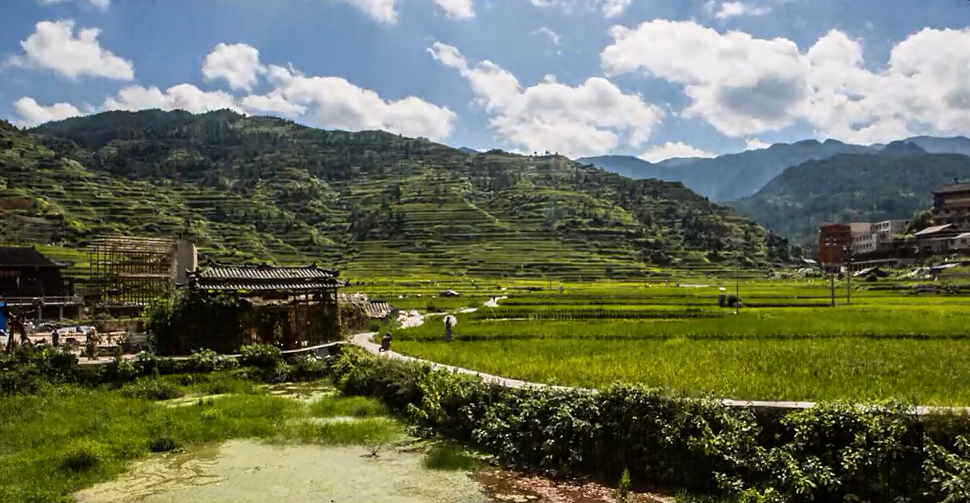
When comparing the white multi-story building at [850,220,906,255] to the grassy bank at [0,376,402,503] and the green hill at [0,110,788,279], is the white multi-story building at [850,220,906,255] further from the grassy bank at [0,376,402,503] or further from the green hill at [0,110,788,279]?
the grassy bank at [0,376,402,503]

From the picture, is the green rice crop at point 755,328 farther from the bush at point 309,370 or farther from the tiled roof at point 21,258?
the tiled roof at point 21,258

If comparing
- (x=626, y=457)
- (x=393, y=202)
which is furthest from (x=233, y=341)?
(x=393, y=202)

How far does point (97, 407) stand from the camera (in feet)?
56.3

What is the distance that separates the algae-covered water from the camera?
10.9m

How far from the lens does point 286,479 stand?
11.8 m

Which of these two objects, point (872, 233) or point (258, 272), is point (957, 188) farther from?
point (258, 272)

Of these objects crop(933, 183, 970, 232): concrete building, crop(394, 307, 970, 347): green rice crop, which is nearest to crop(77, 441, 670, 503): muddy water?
Answer: crop(394, 307, 970, 347): green rice crop

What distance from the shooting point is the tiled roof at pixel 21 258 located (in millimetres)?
42209

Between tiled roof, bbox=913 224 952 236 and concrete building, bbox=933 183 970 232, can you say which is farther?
concrete building, bbox=933 183 970 232

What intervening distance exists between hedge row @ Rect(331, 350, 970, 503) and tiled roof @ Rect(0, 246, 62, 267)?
4012cm

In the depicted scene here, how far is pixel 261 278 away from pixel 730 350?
17.9 meters

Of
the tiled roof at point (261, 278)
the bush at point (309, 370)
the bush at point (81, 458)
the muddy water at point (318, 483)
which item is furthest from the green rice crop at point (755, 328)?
the bush at point (81, 458)

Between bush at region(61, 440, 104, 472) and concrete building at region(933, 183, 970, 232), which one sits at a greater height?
concrete building at region(933, 183, 970, 232)

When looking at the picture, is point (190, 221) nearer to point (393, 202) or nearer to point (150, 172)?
point (393, 202)
